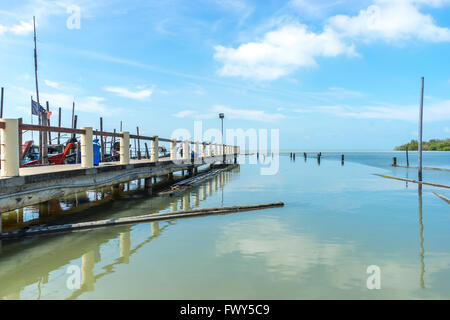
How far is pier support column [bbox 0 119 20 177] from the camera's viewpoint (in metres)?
7.13

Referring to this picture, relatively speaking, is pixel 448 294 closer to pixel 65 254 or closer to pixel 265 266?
pixel 265 266

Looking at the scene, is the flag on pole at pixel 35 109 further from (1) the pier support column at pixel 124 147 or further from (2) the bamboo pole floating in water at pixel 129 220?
→ (2) the bamboo pole floating in water at pixel 129 220

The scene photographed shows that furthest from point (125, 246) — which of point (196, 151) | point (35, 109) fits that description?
point (35, 109)

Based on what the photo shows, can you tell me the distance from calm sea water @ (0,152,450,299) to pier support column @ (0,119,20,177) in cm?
168

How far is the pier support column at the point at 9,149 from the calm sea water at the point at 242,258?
1.68 m

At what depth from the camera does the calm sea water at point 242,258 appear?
5051 millimetres

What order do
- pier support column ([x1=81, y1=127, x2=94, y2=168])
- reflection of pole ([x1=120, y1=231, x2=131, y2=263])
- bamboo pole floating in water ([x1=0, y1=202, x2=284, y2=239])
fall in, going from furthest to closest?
1. pier support column ([x1=81, y1=127, x2=94, y2=168])
2. bamboo pole floating in water ([x1=0, y1=202, x2=284, y2=239])
3. reflection of pole ([x1=120, y1=231, x2=131, y2=263])

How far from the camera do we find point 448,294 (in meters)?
5.00

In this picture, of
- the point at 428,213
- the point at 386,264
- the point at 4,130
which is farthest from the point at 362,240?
the point at 4,130

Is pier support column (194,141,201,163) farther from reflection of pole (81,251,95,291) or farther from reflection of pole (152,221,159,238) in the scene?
reflection of pole (81,251,95,291)

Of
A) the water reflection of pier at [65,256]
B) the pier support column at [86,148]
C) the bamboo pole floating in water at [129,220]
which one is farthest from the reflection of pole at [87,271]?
the pier support column at [86,148]

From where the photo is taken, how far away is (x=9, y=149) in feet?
23.7

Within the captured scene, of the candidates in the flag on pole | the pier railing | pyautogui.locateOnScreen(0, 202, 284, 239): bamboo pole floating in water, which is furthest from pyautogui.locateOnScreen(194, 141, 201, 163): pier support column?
pyautogui.locateOnScreen(0, 202, 284, 239): bamboo pole floating in water
